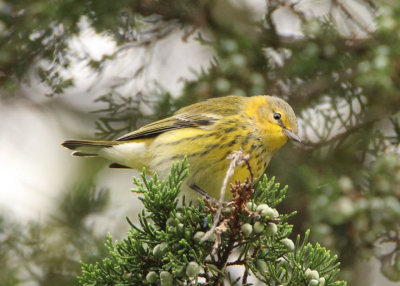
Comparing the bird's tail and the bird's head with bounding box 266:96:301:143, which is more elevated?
the bird's head with bounding box 266:96:301:143

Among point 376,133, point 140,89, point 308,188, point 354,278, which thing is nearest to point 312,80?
point 376,133

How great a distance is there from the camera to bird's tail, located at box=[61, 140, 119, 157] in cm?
372

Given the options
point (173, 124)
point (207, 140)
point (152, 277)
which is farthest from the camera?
point (173, 124)

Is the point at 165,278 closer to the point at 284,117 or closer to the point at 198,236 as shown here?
the point at 198,236

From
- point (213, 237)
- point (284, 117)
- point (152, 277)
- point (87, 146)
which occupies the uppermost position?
point (284, 117)

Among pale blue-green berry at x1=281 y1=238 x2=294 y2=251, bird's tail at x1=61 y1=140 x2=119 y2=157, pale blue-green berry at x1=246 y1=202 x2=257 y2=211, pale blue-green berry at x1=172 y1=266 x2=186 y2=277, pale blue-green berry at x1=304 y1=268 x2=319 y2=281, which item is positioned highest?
pale blue-green berry at x1=246 y1=202 x2=257 y2=211

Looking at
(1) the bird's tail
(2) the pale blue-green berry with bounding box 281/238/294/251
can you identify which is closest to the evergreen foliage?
(2) the pale blue-green berry with bounding box 281/238/294/251

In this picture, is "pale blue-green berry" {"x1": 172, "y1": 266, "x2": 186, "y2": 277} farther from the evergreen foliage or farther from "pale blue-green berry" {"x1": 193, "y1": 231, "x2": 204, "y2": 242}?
"pale blue-green berry" {"x1": 193, "y1": 231, "x2": 204, "y2": 242}

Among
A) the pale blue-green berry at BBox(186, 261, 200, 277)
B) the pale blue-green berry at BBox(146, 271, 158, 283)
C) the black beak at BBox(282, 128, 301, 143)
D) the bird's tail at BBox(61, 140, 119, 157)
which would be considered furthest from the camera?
the bird's tail at BBox(61, 140, 119, 157)

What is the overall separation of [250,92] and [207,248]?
6.79 feet

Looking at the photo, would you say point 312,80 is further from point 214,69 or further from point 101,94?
point 101,94

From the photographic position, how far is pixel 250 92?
3.94m

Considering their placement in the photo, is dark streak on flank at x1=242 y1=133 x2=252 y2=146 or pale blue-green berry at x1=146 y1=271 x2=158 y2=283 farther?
dark streak on flank at x1=242 y1=133 x2=252 y2=146

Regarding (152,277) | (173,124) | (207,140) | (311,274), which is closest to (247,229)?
(311,274)
